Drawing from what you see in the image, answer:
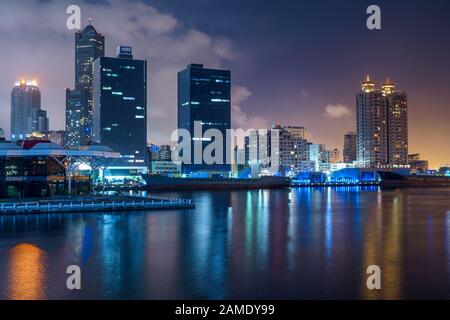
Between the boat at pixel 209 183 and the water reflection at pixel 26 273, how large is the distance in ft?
361

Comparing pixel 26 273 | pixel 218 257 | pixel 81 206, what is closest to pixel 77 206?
pixel 81 206

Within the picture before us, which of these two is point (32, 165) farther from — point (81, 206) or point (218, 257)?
point (218, 257)

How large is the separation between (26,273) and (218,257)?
447 inches

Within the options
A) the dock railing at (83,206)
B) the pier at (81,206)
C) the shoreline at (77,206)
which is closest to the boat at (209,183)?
the shoreline at (77,206)

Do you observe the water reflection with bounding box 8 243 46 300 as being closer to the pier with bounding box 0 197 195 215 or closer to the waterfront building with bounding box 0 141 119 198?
the pier with bounding box 0 197 195 215

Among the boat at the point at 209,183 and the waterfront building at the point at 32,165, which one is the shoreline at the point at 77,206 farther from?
the boat at the point at 209,183

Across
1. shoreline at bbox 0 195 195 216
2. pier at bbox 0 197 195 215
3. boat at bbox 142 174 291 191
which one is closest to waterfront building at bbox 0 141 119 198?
shoreline at bbox 0 195 195 216

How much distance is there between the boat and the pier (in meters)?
80.3

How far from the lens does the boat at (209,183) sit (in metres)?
146

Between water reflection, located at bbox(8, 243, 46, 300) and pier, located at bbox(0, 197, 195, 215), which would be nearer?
water reflection, located at bbox(8, 243, 46, 300)

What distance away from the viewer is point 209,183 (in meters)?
156

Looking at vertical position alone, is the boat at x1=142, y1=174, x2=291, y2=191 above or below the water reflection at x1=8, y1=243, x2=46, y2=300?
above

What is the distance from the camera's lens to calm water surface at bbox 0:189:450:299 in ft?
74.4
